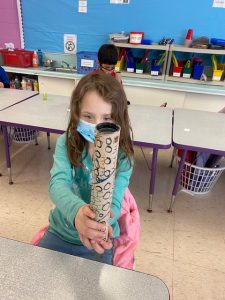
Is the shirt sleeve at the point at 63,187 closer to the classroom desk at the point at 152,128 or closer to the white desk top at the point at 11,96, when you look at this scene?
the classroom desk at the point at 152,128

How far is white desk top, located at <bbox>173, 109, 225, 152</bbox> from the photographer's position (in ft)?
4.83

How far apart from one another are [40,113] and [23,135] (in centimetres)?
88

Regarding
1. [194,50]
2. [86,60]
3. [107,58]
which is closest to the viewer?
[107,58]

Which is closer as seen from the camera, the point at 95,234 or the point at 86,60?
the point at 95,234

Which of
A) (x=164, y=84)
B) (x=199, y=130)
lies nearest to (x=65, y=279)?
(x=199, y=130)

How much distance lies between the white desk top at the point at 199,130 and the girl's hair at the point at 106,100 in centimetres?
69

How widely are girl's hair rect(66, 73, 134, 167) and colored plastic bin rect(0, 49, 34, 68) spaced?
2.92 meters

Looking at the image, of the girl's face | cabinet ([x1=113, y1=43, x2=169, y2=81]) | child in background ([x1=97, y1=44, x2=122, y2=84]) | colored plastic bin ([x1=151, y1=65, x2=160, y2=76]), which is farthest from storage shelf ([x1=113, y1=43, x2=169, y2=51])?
the girl's face

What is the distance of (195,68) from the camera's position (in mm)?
2979

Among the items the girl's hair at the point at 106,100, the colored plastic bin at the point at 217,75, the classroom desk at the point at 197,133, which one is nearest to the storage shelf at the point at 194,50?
the colored plastic bin at the point at 217,75

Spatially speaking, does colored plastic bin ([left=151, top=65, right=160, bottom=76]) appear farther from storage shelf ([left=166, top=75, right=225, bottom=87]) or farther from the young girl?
the young girl

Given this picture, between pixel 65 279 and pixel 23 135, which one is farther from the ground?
pixel 65 279

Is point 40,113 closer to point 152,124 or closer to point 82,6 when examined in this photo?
point 152,124

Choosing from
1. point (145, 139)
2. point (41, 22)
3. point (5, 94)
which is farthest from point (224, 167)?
point (41, 22)
